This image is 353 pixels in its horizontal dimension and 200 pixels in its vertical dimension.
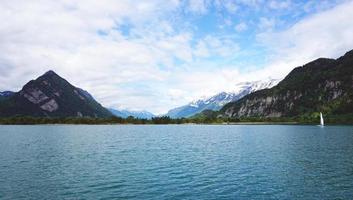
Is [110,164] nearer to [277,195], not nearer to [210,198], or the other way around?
[210,198]

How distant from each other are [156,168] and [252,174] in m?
20.6

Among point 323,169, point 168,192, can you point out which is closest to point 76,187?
point 168,192

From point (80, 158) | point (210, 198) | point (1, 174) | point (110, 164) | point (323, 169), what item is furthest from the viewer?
point (80, 158)

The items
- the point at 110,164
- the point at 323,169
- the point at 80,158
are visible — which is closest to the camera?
the point at 323,169

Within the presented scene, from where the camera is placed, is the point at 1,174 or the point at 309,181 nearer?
the point at 309,181

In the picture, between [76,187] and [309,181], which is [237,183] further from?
[76,187]

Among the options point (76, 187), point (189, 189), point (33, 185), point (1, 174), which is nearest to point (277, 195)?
point (189, 189)

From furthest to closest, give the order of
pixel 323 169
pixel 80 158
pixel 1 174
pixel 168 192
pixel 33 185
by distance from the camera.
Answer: pixel 80 158
pixel 323 169
pixel 1 174
pixel 33 185
pixel 168 192

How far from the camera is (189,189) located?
5422cm

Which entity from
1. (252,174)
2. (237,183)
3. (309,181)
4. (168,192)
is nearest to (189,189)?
(168,192)

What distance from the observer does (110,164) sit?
78.9 m

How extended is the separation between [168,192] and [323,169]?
37944 millimetres

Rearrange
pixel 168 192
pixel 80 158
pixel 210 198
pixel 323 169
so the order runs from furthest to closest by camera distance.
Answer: pixel 80 158 → pixel 323 169 → pixel 168 192 → pixel 210 198

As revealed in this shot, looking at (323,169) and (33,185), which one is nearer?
(33,185)
